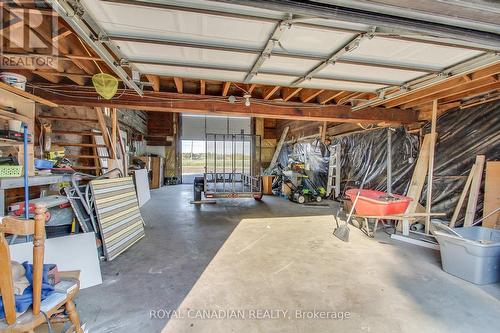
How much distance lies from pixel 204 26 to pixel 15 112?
7.21 feet

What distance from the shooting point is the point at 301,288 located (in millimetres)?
2445

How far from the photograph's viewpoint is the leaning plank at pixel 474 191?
3.57 m

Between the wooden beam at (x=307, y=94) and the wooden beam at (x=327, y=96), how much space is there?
16cm

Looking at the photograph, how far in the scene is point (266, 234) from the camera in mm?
4141

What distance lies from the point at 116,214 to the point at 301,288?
263 centimetres

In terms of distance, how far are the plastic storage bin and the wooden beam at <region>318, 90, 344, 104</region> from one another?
2.44 m

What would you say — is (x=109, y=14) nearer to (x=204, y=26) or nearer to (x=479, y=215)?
(x=204, y=26)

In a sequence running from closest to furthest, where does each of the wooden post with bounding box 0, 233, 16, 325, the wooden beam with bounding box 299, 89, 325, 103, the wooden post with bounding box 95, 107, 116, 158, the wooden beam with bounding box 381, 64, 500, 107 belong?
the wooden post with bounding box 0, 233, 16, 325 < the wooden beam with bounding box 381, 64, 500, 107 < the wooden beam with bounding box 299, 89, 325, 103 < the wooden post with bounding box 95, 107, 116, 158

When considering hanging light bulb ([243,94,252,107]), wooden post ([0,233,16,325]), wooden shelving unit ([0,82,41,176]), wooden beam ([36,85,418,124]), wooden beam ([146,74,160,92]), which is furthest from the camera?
hanging light bulb ([243,94,252,107])

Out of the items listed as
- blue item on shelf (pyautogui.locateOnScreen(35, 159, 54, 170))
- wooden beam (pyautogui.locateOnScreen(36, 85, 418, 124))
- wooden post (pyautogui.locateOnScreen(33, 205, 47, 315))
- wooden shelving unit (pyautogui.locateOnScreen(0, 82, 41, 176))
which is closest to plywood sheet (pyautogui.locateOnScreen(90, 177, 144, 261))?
blue item on shelf (pyautogui.locateOnScreen(35, 159, 54, 170))

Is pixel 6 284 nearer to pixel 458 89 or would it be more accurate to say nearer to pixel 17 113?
pixel 17 113

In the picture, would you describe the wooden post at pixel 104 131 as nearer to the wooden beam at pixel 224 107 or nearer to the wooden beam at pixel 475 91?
the wooden beam at pixel 224 107

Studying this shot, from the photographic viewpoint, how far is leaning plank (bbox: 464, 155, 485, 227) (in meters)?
3.57

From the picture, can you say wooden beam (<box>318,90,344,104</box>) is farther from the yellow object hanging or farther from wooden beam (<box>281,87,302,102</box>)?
the yellow object hanging
